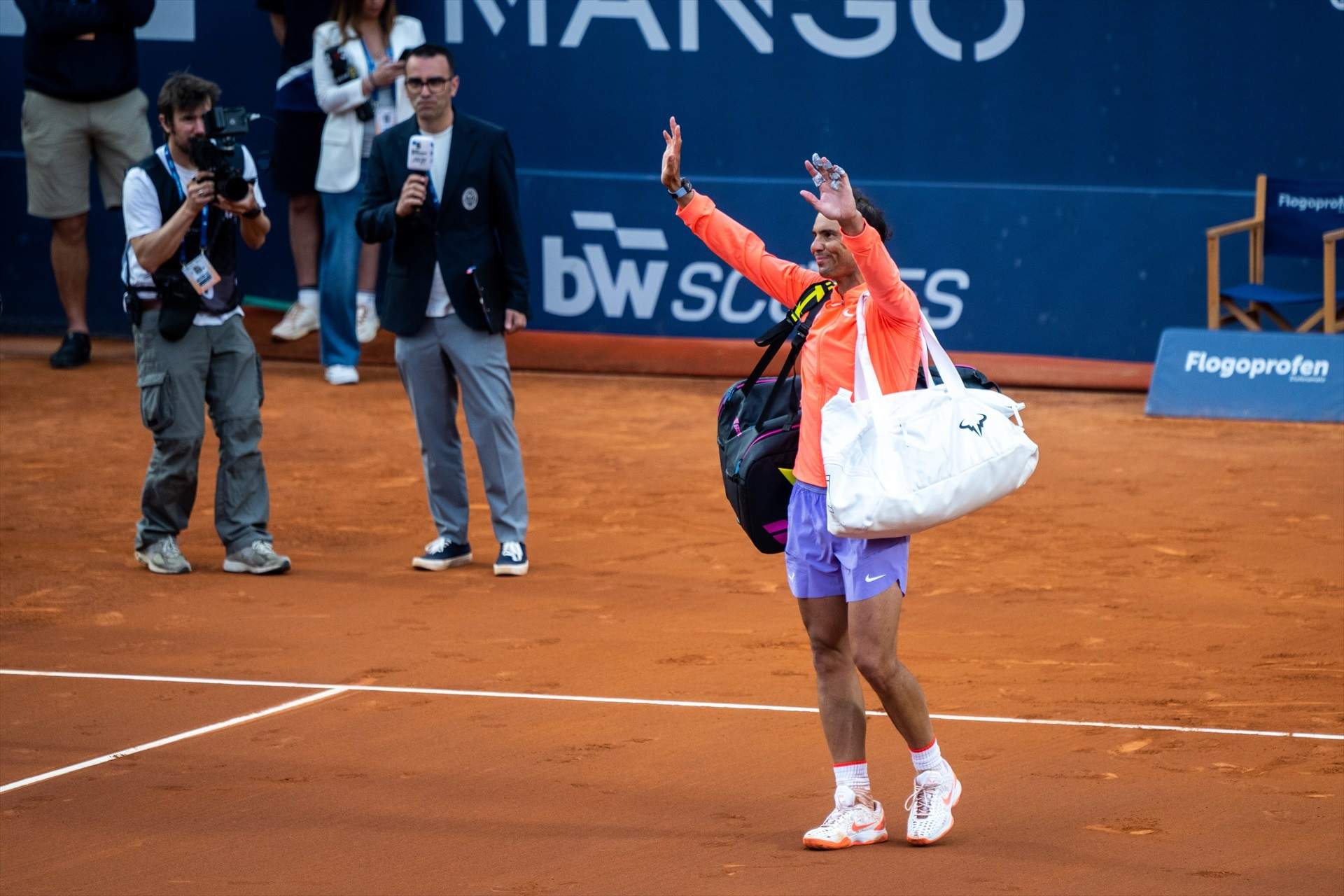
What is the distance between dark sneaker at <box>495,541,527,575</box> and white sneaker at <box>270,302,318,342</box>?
22.1ft

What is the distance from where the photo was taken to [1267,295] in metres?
13.2

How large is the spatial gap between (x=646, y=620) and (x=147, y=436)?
17.6 ft

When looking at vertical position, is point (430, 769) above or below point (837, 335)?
below

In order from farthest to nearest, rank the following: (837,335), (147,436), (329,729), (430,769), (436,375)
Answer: (147,436)
(436,375)
(329,729)
(430,769)
(837,335)

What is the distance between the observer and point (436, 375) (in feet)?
29.0

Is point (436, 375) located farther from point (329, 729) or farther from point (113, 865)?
point (113, 865)

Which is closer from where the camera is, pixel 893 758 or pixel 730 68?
pixel 893 758

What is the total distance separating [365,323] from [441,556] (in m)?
6.12

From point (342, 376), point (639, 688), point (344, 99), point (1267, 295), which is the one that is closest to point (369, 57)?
point (344, 99)

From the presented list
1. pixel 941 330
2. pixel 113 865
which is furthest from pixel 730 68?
pixel 113 865

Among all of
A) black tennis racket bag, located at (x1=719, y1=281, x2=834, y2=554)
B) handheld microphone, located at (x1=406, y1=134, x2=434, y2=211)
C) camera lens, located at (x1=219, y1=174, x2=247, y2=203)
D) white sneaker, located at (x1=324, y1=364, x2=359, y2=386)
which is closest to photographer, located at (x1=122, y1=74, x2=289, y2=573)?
camera lens, located at (x1=219, y1=174, x2=247, y2=203)

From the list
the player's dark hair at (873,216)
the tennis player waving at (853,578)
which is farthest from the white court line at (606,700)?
the player's dark hair at (873,216)

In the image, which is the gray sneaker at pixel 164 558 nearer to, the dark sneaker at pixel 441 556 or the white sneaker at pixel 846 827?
the dark sneaker at pixel 441 556

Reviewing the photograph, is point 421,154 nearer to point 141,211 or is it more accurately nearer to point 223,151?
point 223,151
